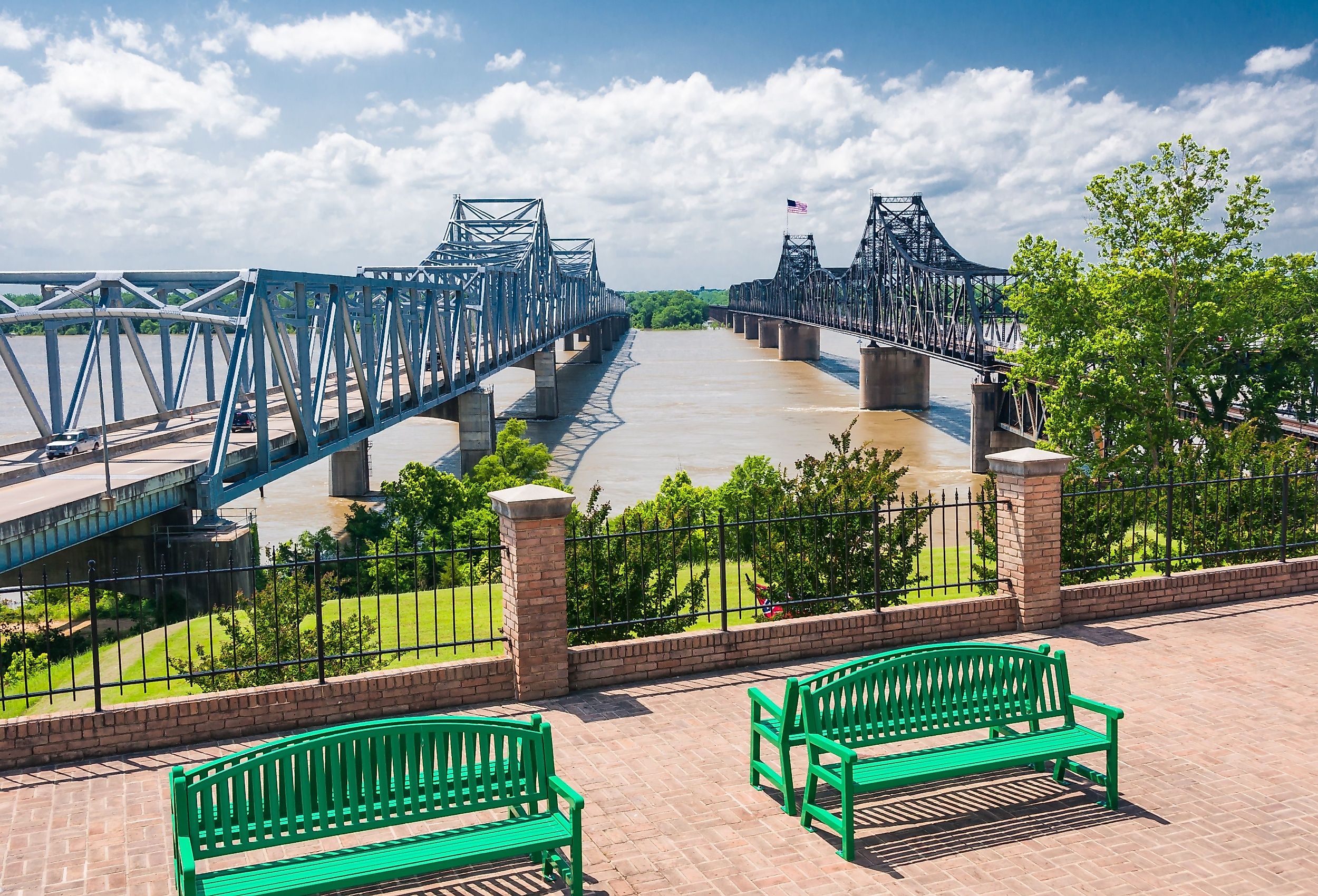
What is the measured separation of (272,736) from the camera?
8242 millimetres

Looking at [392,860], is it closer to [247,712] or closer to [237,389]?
[247,712]

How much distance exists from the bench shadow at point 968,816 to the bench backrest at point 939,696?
418mm

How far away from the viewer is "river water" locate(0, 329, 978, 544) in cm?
3966

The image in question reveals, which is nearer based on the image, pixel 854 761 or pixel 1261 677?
pixel 854 761

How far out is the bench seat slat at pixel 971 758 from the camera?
626cm

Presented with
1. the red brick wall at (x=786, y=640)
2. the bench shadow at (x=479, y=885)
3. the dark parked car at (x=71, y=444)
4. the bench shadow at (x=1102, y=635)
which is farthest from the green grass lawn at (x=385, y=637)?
the dark parked car at (x=71, y=444)

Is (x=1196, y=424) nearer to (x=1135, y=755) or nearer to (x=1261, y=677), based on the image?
Result: (x=1261, y=677)

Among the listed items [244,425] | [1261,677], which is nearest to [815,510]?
[1261,677]

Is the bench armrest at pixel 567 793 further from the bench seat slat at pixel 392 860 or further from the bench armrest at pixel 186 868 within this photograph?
the bench armrest at pixel 186 868

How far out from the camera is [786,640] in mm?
9773

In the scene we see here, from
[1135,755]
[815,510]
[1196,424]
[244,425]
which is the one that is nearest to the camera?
[1135,755]

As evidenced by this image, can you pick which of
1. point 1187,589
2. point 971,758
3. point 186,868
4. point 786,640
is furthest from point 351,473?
point 186,868

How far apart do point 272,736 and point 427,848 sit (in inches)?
124

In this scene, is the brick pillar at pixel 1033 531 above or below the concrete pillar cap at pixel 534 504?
below
